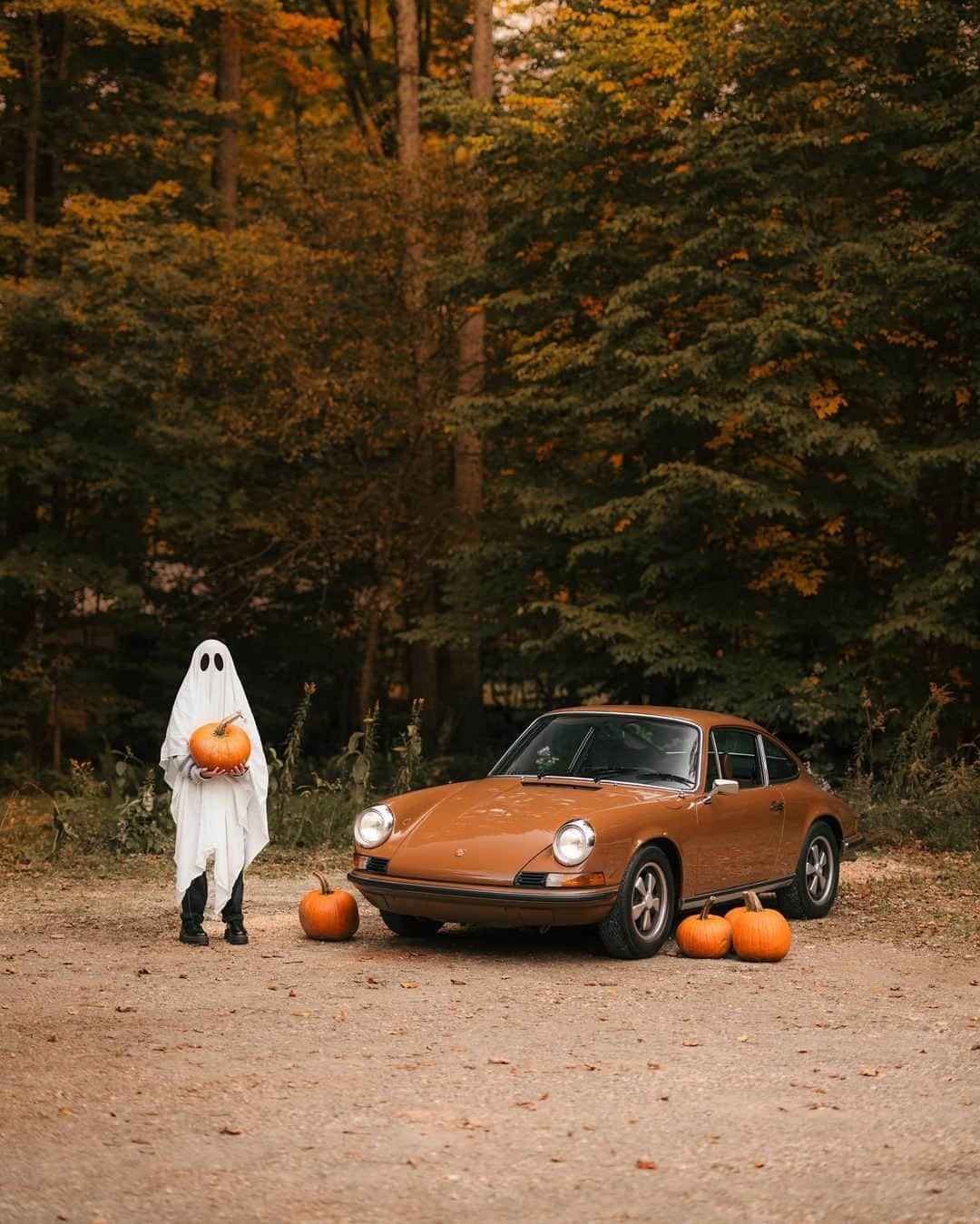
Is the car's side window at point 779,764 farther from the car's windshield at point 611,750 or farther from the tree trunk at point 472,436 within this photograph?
the tree trunk at point 472,436

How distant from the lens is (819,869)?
1237cm

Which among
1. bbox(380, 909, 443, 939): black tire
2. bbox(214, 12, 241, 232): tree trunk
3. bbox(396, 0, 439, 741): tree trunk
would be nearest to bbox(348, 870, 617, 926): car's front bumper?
bbox(380, 909, 443, 939): black tire

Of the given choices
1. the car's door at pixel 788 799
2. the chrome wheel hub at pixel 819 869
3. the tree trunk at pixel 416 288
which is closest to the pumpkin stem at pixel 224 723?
the car's door at pixel 788 799

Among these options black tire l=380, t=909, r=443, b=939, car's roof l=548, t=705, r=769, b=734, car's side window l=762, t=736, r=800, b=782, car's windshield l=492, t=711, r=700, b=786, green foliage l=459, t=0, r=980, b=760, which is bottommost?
black tire l=380, t=909, r=443, b=939

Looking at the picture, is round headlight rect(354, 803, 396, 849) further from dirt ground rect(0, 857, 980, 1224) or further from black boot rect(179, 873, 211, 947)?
black boot rect(179, 873, 211, 947)

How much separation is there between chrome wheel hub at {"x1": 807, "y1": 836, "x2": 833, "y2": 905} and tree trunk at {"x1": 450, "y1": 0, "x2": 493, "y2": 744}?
1478cm

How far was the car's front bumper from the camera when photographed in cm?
974

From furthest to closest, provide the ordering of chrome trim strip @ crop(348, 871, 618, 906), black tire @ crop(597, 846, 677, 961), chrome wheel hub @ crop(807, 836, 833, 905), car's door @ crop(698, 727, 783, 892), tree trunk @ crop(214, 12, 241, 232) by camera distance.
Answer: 1. tree trunk @ crop(214, 12, 241, 232)
2. chrome wheel hub @ crop(807, 836, 833, 905)
3. car's door @ crop(698, 727, 783, 892)
4. black tire @ crop(597, 846, 677, 961)
5. chrome trim strip @ crop(348, 871, 618, 906)

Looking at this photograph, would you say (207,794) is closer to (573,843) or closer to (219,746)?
(219,746)

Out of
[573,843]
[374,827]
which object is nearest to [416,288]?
[374,827]

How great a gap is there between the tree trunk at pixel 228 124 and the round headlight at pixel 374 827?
22092 mm

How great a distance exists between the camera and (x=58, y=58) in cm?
2930

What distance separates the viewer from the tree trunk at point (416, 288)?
2750 centimetres

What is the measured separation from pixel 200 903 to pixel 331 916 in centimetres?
85
